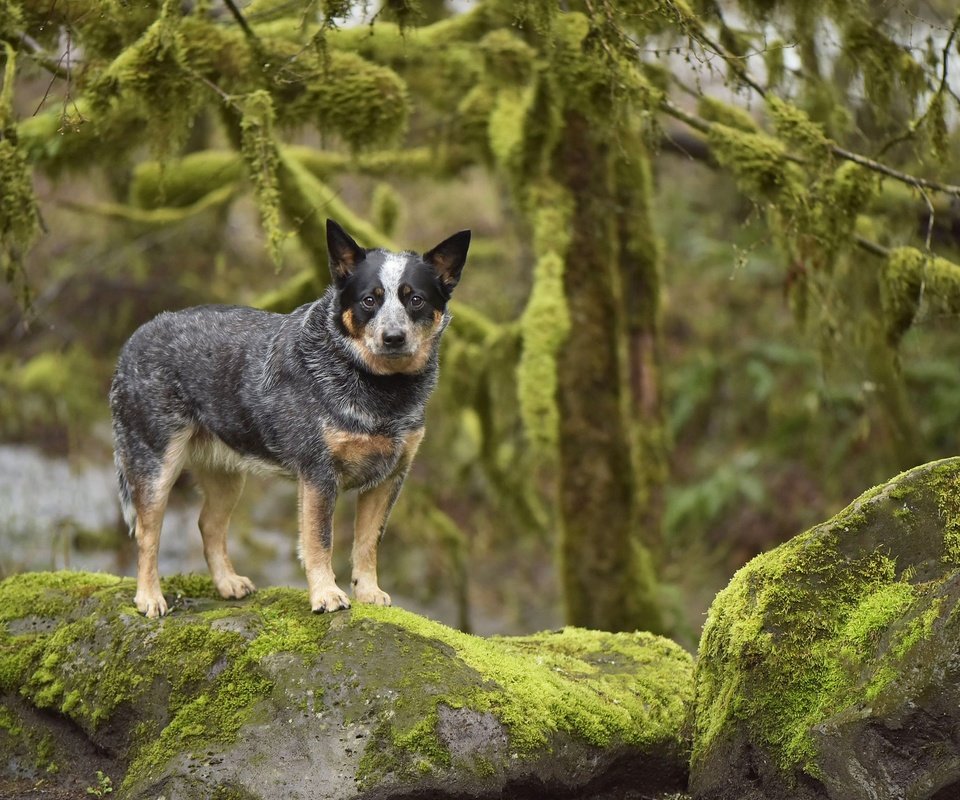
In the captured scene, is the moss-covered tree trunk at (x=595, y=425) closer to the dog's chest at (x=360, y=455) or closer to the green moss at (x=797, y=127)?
the green moss at (x=797, y=127)

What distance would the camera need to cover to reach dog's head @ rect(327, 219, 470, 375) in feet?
18.6

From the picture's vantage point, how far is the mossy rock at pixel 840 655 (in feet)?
14.5

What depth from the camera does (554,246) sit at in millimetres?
9602

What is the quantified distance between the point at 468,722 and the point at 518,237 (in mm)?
10356

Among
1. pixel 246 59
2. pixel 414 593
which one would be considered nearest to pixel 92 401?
pixel 414 593

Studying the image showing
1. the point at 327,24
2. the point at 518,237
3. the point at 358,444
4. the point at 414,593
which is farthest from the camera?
the point at 414,593

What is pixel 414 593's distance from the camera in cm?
1766

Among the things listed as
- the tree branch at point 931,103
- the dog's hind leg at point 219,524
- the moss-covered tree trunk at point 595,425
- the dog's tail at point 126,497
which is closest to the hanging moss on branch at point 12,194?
the dog's tail at point 126,497

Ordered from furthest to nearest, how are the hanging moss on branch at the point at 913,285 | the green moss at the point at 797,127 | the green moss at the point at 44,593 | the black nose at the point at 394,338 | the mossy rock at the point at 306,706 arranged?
the hanging moss on branch at the point at 913,285
the green moss at the point at 797,127
the green moss at the point at 44,593
the black nose at the point at 394,338
the mossy rock at the point at 306,706

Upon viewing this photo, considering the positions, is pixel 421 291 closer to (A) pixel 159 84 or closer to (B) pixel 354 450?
(B) pixel 354 450

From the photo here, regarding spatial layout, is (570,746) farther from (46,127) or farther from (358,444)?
(46,127)

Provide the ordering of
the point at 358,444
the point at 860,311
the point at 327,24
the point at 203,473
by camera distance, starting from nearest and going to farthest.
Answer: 1. the point at 358,444
2. the point at 327,24
3. the point at 203,473
4. the point at 860,311

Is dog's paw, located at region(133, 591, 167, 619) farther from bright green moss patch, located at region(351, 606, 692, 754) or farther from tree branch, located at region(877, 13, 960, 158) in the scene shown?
tree branch, located at region(877, 13, 960, 158)

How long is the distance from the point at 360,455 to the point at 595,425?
14.9 feet
